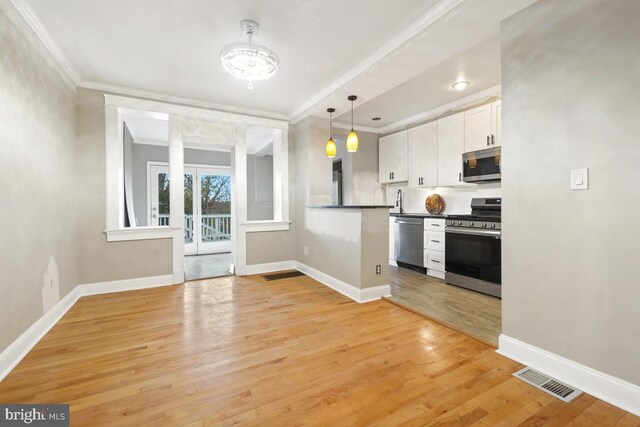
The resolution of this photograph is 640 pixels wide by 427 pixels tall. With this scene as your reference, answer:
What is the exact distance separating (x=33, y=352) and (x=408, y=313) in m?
3.25

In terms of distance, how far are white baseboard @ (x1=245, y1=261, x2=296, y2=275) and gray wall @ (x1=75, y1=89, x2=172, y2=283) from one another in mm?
1676

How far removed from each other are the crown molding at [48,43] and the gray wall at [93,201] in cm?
31

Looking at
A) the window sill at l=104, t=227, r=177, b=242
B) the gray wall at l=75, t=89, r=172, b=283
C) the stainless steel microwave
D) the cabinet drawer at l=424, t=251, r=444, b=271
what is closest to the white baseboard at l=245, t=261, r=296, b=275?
the window sill at l=104, t=227, r=177, b=242

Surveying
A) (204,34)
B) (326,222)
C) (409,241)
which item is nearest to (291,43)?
(204,34)

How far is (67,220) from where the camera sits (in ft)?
10.5

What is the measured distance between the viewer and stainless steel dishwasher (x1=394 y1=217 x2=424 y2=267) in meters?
4.57

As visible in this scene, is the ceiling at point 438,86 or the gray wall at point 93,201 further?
the gray wall at point 93,201

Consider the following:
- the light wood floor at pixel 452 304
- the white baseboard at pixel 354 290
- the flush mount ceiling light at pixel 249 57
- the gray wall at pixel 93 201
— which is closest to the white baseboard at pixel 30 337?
the gray wall at pixel 93 201

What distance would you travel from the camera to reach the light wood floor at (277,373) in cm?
156

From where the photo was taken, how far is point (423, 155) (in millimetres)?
4789

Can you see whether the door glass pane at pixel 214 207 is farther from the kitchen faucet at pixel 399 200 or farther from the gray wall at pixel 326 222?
the kitchen faucet at pixel 399 200

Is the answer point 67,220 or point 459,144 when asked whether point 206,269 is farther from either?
point 459,144

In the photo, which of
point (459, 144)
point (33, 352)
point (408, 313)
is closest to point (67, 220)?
point (33, 352)

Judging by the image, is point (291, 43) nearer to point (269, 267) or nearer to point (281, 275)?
point (281, 275)
